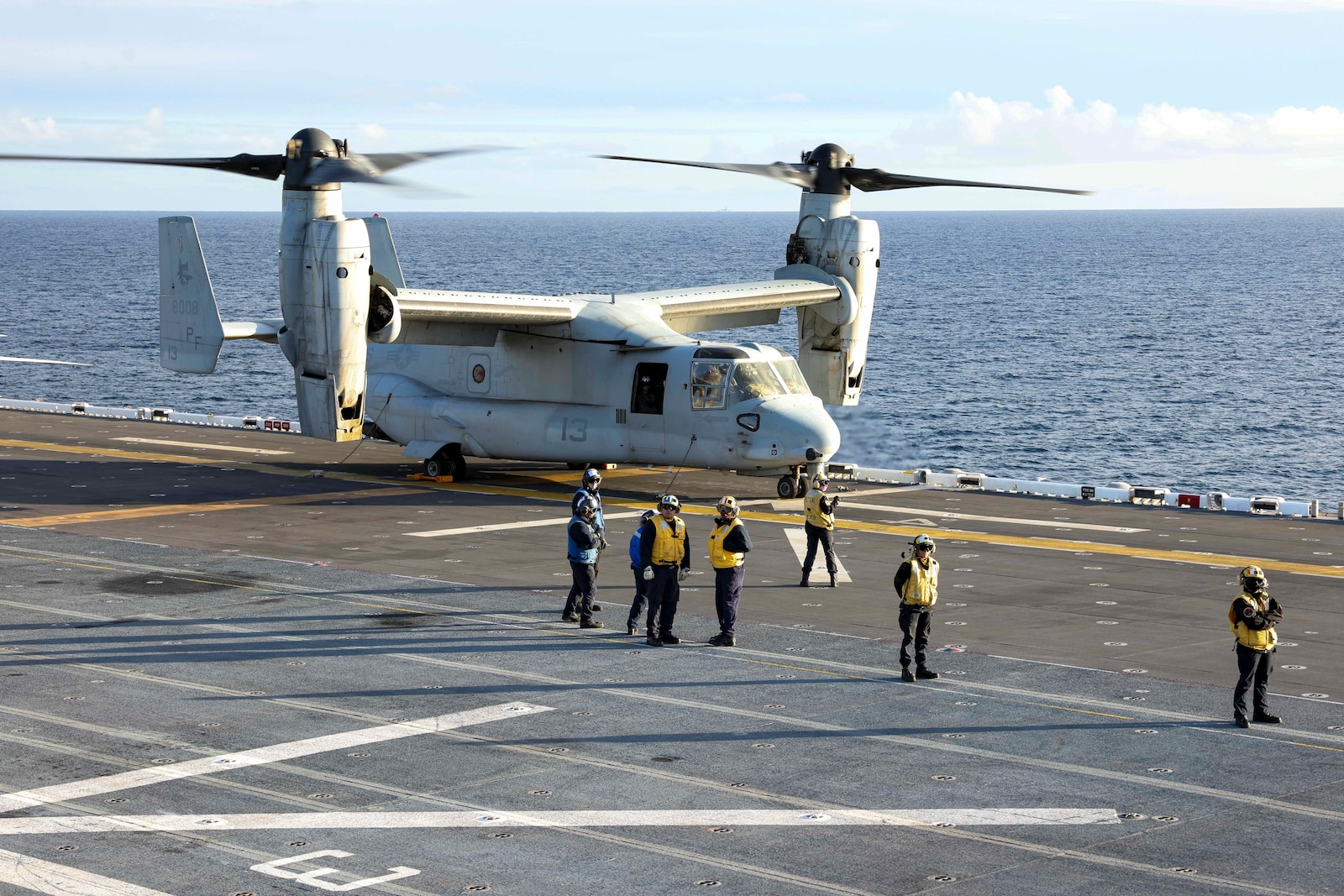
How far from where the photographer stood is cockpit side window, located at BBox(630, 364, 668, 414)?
33500mm

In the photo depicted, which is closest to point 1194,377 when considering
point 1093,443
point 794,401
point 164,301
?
point 1093,443

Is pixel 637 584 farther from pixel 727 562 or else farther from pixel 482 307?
pixel 482 307

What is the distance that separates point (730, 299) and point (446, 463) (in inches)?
310

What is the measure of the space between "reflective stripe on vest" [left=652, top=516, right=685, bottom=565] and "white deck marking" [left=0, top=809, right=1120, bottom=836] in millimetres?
6299

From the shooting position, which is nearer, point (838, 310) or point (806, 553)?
point (806, 553)

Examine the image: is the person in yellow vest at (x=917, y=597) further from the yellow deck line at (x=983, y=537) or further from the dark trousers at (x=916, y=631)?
the yellow deck line at (x=983, y=537)

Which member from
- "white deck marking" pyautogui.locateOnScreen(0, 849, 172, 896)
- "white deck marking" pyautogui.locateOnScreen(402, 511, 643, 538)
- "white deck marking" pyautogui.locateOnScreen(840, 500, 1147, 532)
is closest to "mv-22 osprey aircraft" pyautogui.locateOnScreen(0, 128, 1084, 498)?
"white deck marking" pyautogui.locateOnScreen(840, 500, 1147, 532)

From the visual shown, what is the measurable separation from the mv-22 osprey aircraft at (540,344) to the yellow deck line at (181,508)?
233cm

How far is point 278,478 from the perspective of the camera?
3659 centimetres

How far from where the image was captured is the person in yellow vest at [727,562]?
19656 mm

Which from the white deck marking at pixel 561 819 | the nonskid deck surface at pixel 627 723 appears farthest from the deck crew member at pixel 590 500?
the white deck marking at pixel 561 819

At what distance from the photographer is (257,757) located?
14945 mm

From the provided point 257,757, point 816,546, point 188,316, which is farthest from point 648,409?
point 257,757

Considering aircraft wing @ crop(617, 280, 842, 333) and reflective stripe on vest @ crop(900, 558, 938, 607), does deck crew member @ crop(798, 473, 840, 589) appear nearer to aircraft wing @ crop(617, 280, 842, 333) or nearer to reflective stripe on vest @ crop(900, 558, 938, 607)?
reflective stripe on vest @ crop(900, 558, 938, 607)
